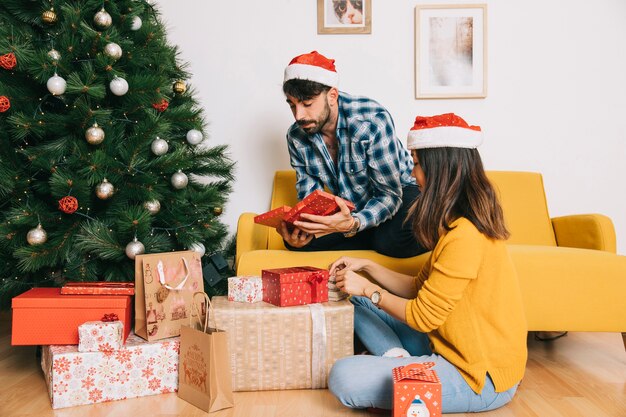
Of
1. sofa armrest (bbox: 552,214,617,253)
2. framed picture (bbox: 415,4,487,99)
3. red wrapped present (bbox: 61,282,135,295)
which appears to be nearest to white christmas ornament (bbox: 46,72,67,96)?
red wrapped present (bbox: 61,282,135,295)

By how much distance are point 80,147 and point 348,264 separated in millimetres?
972

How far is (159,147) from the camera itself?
2.13m

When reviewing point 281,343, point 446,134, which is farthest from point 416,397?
point 446,134

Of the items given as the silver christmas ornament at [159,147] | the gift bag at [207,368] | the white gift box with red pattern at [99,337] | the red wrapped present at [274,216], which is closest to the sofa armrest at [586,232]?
the red wrapped present at [274,216]

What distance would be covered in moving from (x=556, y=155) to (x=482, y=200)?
1637mm

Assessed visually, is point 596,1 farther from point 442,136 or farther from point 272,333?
point 272,333

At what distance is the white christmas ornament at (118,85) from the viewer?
2.04 meters

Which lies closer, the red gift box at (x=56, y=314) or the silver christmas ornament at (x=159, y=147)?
the red gift box at (x=56, y=314)

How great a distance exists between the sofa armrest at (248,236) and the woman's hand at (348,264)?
556 millimetres

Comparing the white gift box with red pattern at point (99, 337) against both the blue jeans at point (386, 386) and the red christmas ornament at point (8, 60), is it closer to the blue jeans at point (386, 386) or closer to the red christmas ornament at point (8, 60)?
the blue jeans at point (386, 386)

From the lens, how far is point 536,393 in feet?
5.72

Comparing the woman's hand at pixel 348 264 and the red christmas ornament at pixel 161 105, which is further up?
the red christmas ornament at pixel 161 105

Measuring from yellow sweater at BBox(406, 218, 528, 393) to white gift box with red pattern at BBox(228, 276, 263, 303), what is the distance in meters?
0.52

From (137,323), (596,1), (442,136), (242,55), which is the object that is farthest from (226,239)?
(596,1)
